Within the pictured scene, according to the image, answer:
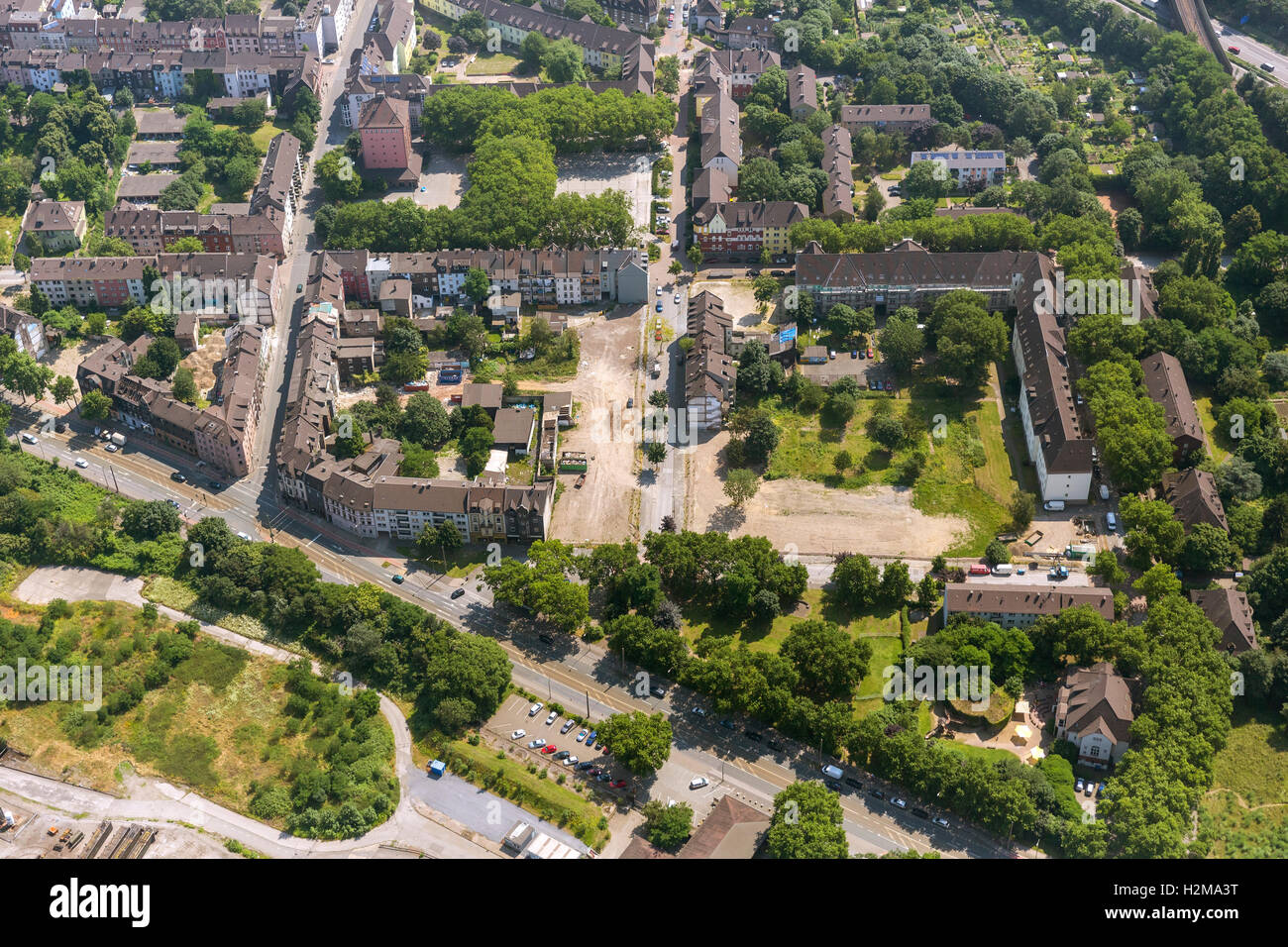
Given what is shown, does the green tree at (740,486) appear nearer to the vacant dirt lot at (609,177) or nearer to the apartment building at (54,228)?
the vacant dirt lot at (609,177)

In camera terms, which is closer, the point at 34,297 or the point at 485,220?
the point at 34,297

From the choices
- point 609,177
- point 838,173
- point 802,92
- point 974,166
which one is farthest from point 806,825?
point 802,92

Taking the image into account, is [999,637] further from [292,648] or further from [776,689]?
[292,648]

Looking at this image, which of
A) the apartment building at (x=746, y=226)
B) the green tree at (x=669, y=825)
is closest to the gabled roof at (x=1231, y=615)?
the green tree at (x=669, y=825)

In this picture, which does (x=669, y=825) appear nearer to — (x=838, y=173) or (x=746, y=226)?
(x=746, y=226)

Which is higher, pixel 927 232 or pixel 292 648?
pixel 927 232

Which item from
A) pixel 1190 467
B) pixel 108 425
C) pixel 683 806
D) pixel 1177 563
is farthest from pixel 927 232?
pixel 108 425
